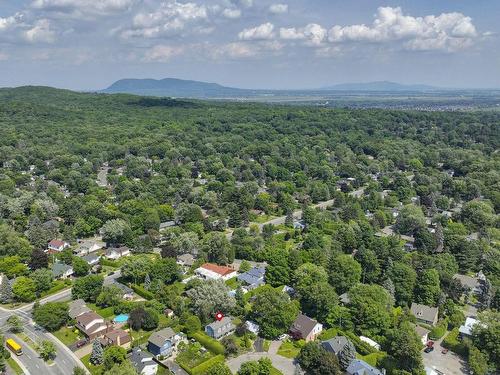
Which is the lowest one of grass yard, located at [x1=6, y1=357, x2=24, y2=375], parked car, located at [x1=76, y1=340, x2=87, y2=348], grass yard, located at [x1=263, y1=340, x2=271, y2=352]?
grass yard, located at [x1=263, y1=340, x2=271, y2=352]

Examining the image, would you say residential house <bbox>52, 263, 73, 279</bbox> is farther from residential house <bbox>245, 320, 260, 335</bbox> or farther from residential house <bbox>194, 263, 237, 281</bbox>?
residential house <bbox>245, 320, 260, 335</bbox>

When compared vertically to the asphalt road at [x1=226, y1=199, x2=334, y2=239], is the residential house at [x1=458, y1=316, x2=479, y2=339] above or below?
below

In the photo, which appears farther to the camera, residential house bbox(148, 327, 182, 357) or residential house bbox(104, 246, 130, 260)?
residential house bbox(104, 246, 130, 260)

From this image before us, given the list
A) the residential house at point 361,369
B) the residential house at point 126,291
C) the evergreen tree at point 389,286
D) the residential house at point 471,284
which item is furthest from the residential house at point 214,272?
the residential house at point 471,284

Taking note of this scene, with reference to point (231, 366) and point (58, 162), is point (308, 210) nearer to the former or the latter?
point (231, 366)

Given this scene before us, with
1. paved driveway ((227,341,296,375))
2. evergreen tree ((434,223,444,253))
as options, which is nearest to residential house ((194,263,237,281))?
paved driveway ((227,341,296,375))

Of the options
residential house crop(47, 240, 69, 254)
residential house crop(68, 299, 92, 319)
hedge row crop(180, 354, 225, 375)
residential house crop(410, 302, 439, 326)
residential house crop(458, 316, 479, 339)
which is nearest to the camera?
hedge row crop(180, 354, 225, 375)

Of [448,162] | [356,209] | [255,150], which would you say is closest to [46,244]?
[356,209]

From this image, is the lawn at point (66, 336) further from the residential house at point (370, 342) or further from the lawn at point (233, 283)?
the residential house at point (370, 342)
